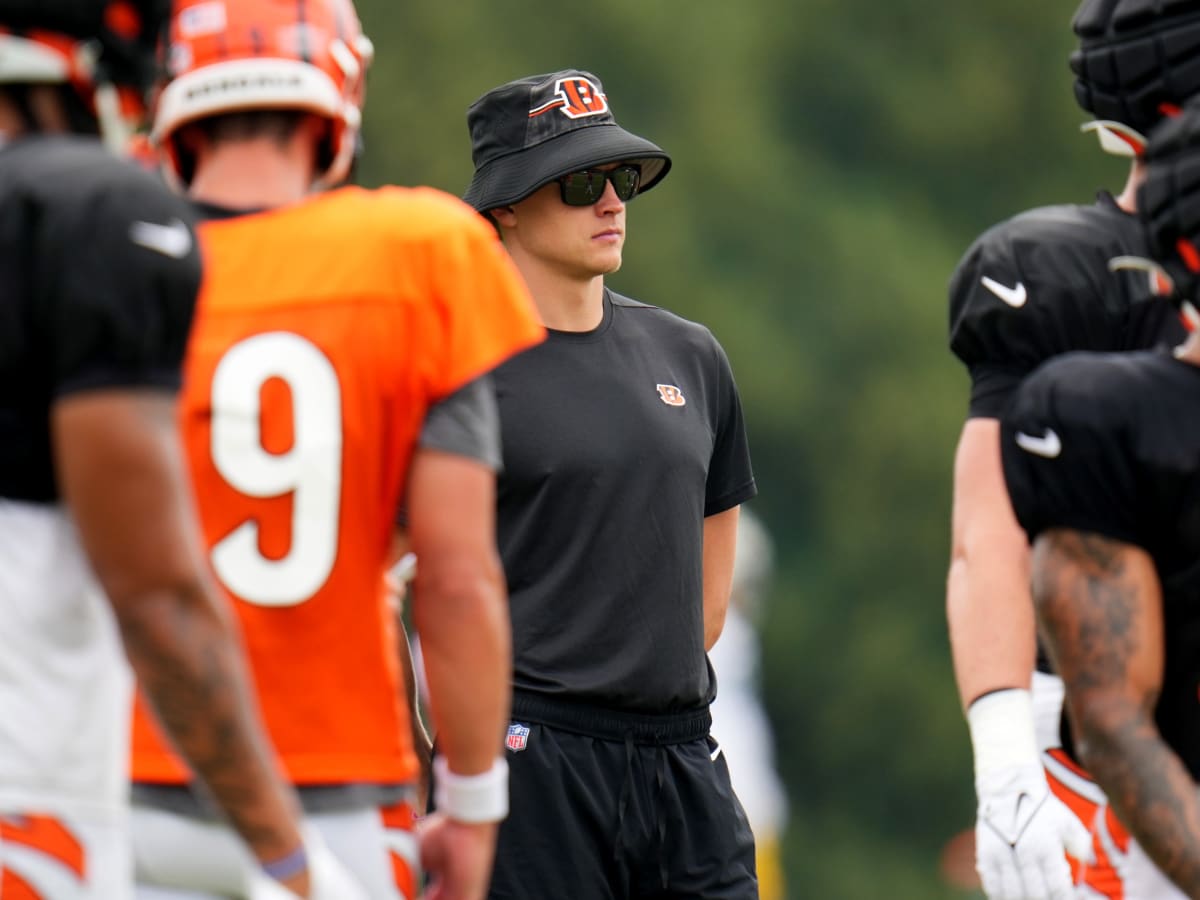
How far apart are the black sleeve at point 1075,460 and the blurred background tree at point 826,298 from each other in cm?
1733

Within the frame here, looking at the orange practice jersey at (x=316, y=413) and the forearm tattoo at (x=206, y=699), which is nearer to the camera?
the forearm tattoo at (x=206, y=699)

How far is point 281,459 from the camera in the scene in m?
3.77

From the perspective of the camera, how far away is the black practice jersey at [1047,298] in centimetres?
487

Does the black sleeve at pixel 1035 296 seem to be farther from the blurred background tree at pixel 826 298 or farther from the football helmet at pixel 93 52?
the blurred background tree at pixel 826 298

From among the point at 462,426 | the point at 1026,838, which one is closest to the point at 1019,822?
the point at 1026,838

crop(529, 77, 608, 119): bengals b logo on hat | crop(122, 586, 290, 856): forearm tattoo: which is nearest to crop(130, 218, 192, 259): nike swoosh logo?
crop(122, 586, 290, 856): forearm tattoo

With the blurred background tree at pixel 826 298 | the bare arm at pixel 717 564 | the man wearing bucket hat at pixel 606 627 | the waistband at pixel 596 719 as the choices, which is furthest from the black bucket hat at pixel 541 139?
the blurred background tree at pixel 826 298

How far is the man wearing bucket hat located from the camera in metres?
5.36

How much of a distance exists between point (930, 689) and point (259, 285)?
63.7ft

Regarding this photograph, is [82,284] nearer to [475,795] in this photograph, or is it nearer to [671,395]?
[475,795]

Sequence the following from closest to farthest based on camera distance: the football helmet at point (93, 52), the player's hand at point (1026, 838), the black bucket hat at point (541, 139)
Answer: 1. the football helmet at point (93, 52)
2. the player's hand at point (1026, 838)
3. the black bucket hat at point (541, 139)

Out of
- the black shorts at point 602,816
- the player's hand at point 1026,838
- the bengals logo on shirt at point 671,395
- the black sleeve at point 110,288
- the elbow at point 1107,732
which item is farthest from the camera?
the bengals logo on shirt at point 671,395

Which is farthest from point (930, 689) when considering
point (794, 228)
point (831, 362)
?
point (794, 228)

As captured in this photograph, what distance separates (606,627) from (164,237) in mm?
2358
